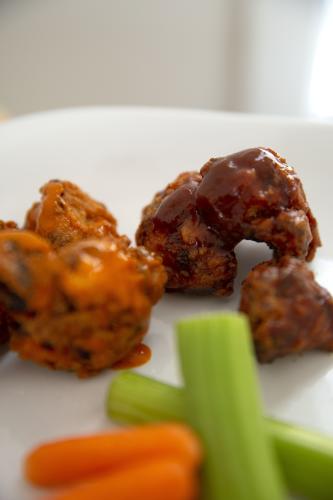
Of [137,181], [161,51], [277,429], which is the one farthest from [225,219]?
[161,51]

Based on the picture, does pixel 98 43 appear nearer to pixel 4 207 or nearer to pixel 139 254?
pixel 4 207

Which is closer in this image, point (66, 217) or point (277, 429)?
point (277, 429)

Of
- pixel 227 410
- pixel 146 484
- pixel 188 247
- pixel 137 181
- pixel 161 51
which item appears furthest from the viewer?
pixel 161 51

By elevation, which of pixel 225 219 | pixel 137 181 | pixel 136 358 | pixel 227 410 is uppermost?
pixel 225 219

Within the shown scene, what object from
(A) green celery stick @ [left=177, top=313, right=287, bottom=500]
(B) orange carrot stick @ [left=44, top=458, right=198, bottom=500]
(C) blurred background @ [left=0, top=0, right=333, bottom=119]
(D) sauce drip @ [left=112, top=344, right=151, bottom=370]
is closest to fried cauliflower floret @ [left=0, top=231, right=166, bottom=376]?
(D) sauce drip @ [left=112, top=344, right=151, bottom=370]

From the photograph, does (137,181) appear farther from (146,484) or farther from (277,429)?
(146,484)

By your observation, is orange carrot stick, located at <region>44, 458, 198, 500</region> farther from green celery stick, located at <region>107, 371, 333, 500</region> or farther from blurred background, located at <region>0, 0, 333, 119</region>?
blurred background, located at <region>0, 0, 333, 119</region>

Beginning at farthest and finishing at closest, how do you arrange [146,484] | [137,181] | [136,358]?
[137,181]
[136,358]
[146,484]
